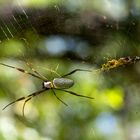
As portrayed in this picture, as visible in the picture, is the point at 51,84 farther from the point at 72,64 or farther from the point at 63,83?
the point at 72,64

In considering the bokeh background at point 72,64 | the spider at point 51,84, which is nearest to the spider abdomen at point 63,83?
the spider at point 51,84

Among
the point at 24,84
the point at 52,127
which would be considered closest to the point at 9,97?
the point at 24,84

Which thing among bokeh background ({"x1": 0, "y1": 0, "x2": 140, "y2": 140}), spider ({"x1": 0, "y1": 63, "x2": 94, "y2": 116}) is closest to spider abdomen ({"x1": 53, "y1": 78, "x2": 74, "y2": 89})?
spider ({"x1": 0, "y1": 63, "x2": 94, "y2": 116})

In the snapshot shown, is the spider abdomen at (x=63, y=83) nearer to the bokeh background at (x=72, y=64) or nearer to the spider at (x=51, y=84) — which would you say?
the spider at (x=51, y=84)

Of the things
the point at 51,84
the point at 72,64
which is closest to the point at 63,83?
the point at 51,84

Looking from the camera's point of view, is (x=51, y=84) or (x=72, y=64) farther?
(x=72, y=64)

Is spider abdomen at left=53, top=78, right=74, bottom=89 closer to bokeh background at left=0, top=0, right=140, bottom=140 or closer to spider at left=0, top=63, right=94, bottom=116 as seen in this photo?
spider at left=0, top=63, right=94, bottom=116

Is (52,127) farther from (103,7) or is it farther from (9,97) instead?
(103,7)
